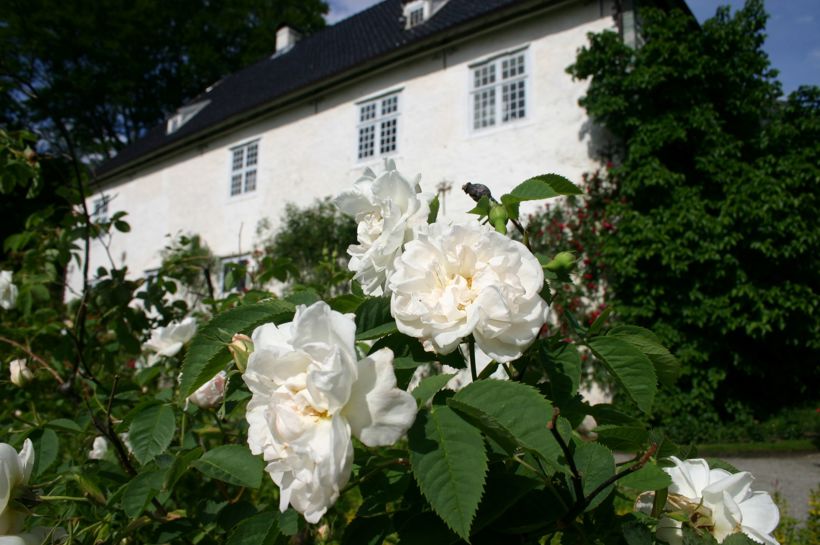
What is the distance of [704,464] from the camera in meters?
0.78

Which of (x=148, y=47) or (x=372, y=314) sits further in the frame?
(x=148, y=47)

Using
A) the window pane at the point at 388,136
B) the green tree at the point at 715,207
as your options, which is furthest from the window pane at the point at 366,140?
the green tree at the point at 715,207

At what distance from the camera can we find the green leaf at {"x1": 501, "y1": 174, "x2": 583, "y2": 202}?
88cm

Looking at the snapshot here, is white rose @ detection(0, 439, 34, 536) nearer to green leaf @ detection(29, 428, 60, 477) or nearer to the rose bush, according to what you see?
the rose bush

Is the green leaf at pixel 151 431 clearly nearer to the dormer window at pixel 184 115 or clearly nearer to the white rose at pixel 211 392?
the white rose at pixel 211 392

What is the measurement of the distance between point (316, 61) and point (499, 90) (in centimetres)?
690

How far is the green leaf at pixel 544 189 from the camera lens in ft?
2.88

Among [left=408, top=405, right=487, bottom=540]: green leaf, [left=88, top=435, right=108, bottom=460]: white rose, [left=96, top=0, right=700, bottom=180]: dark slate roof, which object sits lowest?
[left=88, top=435, right=108, bottom=460]: white rose

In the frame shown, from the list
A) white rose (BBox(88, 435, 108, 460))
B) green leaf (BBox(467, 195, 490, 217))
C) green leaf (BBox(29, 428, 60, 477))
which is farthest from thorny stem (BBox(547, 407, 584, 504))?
white rose (BBox(88, 435, 108, 460))

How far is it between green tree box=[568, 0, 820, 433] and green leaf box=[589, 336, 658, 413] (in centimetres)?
662

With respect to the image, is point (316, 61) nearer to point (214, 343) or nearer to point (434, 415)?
point (214, 343)

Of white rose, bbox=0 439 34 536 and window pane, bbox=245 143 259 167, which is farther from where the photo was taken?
window pane, bbox=245 143 259 167

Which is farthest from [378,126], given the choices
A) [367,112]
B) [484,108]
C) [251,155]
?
[251,155]

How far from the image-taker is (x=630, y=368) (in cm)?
80
